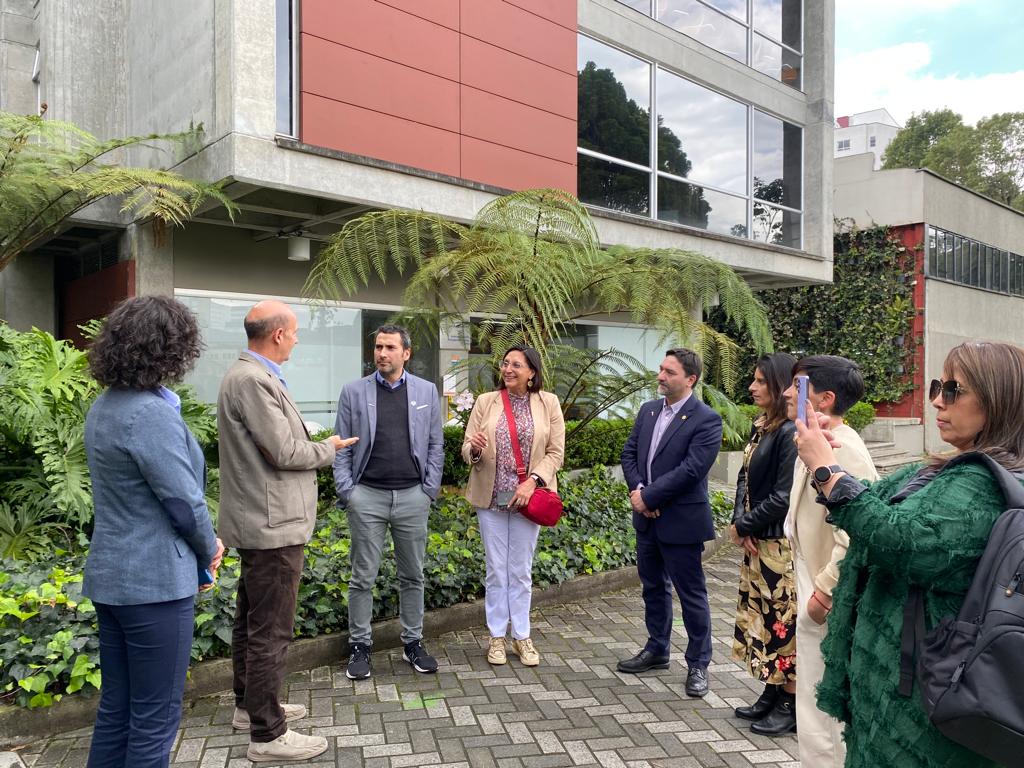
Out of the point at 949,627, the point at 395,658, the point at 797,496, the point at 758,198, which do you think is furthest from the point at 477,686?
the point at 758,198

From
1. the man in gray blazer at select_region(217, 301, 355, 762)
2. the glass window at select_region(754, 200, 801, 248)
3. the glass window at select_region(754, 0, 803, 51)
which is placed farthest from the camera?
the glass window at select_region(754, 0, 803, 51)

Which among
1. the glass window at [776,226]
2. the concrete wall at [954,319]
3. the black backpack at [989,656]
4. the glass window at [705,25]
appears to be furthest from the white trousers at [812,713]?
the concrete wall at [954,319]

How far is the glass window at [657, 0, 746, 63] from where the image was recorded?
12859mm

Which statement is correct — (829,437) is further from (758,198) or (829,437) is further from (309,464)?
(758,198)

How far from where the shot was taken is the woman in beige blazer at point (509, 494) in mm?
4719

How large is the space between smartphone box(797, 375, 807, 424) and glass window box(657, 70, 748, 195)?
35.9 ft

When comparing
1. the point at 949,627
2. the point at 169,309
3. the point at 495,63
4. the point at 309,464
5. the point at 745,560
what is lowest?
the point at 745,560

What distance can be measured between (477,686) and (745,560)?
172 centimetres

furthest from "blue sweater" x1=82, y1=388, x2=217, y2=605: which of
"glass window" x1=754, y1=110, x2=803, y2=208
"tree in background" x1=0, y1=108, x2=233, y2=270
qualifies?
"glass window" x1=754, y1=110, x2=803, y2=208

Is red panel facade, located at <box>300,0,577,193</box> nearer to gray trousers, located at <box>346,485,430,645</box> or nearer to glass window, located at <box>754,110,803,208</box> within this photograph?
gray trousers, located at <box>346,485,430,645</box>

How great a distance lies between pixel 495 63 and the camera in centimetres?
967

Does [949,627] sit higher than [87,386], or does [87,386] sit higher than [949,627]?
[87,386]

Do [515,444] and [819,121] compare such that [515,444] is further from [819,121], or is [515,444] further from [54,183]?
[819,121]

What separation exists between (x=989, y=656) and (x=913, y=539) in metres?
0.31
